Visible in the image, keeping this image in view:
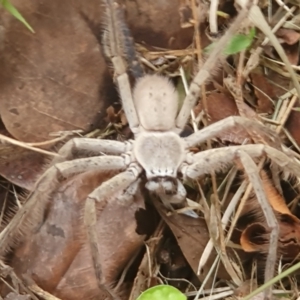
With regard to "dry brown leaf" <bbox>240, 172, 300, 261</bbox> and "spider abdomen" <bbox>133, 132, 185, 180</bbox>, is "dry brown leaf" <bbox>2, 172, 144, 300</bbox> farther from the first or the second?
"dry brown leaf" <bbox>240, 172, 300, 261</bbox>

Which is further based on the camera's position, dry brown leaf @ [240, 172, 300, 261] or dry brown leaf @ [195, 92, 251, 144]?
dry brown leaf @ [195, 92, 251, 144]

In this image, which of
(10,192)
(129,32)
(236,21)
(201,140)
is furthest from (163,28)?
(10,192)

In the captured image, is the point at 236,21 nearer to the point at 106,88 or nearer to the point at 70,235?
the point at 106,88

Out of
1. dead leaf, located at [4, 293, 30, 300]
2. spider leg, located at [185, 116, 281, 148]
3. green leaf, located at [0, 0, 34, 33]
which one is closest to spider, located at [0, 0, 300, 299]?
spider leg, located at [185, 116, 281, 148]

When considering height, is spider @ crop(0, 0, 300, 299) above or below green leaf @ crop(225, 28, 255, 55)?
below

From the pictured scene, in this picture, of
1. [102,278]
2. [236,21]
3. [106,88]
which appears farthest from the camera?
[106,88]

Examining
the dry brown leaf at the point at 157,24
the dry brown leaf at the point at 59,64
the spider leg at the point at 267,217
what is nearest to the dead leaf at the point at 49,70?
the dry brown leaf at the point at 59,64

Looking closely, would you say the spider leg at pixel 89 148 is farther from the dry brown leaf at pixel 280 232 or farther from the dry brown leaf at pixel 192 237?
the dry brown leaf at pixel 280 232
